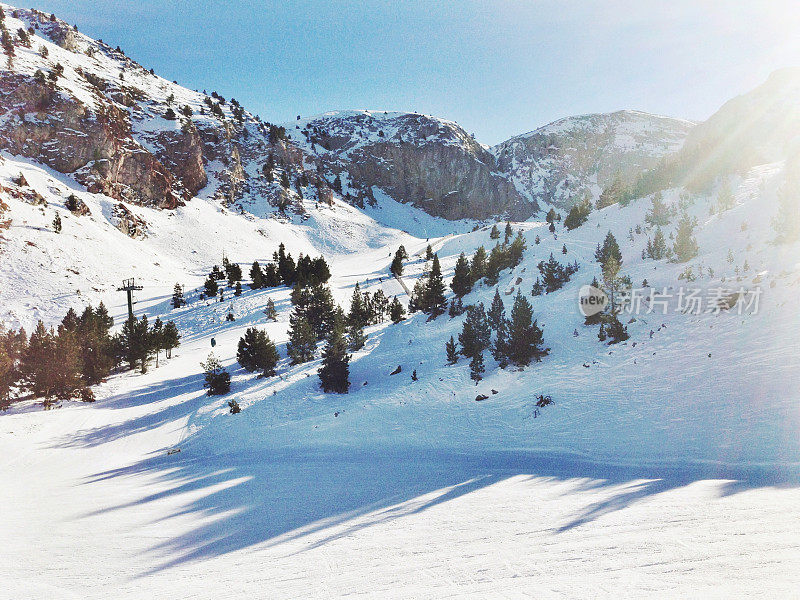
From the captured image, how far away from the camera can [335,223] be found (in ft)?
328

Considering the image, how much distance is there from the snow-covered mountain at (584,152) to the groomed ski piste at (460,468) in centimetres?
15318

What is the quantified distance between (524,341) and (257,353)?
18.1 m

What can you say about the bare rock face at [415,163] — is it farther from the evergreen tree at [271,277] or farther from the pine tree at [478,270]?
the pine tree at [478,270]

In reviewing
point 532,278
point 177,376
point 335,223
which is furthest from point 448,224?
point 177,376

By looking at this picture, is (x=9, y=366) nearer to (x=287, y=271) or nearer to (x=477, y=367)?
(x=477, y=367)

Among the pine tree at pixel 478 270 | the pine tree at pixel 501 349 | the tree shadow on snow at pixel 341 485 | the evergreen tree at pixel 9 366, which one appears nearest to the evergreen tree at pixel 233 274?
the evergreen tree at pixel 9 366

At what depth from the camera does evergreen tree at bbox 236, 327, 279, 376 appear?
975 inches

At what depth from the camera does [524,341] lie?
18.5 meters

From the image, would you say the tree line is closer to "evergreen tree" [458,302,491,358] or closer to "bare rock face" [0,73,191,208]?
"evergreen tree" [458,302,491,358]

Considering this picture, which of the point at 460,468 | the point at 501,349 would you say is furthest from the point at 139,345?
the point at 460,468

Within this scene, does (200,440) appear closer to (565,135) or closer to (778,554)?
(778,554)

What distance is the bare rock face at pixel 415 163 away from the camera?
14875cm

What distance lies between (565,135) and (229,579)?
706ft

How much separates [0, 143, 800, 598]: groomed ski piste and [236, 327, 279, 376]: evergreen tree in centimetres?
90
